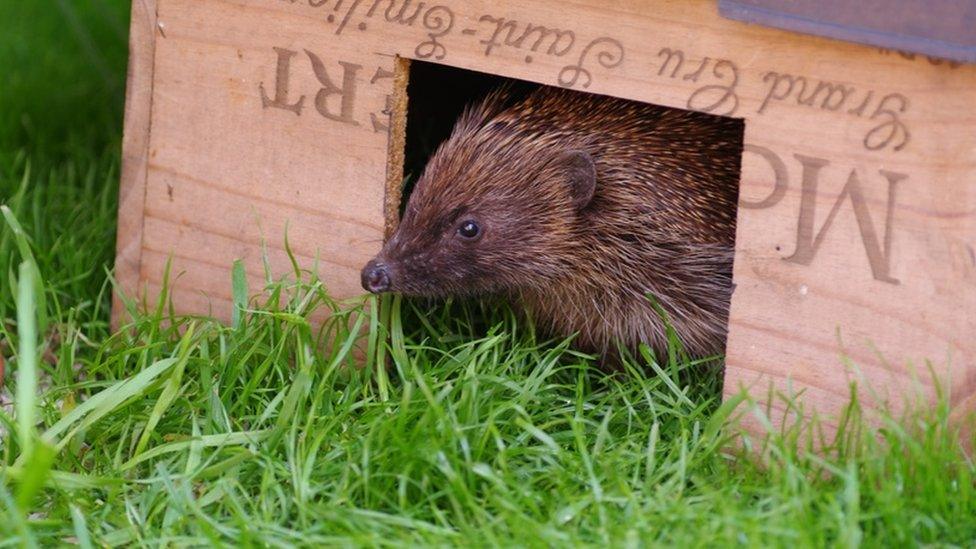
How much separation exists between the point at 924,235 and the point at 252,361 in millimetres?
1859

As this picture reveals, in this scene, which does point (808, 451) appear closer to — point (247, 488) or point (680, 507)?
point (680, 507)

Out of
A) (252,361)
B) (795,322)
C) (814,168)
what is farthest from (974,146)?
(252,361)

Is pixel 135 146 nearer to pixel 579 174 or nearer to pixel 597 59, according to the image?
pixel 579 174

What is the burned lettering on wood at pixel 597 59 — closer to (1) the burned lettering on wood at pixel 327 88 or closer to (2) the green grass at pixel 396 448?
(1) the burned lettering on wood at pixel 327 88

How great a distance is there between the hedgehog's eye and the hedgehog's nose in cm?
28

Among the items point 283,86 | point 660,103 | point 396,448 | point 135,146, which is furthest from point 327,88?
point 396,448

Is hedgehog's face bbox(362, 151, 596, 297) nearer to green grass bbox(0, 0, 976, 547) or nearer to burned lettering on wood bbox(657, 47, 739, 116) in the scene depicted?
green grass bbox(0, 0, 976, 547)

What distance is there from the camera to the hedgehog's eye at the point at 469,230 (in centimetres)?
397

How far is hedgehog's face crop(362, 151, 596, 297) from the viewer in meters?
3.94

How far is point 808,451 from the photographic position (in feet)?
10.8

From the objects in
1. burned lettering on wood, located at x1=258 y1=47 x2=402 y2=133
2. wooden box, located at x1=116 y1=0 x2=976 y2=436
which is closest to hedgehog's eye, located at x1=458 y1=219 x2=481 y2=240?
wooden box, located at x1=116 y1=0 x2=976 y2=436

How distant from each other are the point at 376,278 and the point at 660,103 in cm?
91

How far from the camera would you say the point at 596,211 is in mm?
4086

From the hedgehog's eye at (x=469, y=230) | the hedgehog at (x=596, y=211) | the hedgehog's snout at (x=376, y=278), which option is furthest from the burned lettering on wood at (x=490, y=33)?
the hedgehog's snout at (x=376, y=278)
